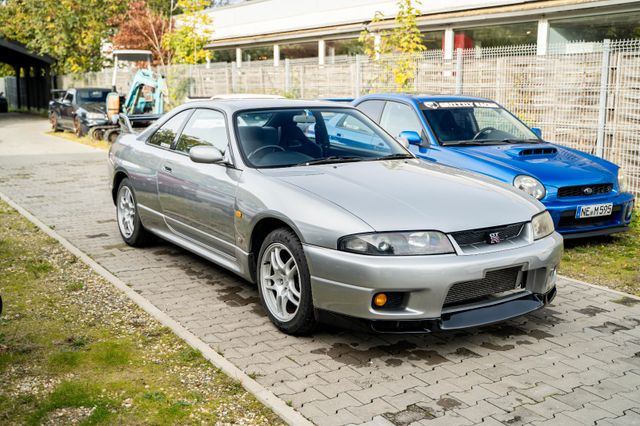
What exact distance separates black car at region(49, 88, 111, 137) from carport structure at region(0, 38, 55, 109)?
12357 mm

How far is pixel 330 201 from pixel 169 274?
2.57 meters

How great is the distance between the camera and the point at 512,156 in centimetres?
772

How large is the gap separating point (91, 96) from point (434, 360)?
21.7 meters

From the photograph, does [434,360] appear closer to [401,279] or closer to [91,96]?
[401,279]

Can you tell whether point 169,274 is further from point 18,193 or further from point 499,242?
point 18,193

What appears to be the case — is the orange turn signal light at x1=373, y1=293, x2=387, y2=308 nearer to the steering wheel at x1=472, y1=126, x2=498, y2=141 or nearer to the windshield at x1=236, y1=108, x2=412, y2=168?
the windshield at x1=236, y1=108, x2=412, y2=168

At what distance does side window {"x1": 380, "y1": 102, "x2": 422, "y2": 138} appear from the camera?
8.46m

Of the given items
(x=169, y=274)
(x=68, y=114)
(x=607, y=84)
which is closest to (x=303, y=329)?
(x=169, y=274)

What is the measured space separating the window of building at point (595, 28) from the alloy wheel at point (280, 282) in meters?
14.2

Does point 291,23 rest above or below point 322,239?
above

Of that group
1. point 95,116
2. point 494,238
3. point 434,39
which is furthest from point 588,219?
point 95,116

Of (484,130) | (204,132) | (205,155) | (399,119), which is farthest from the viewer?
(399,119)

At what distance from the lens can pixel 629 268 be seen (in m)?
6.99

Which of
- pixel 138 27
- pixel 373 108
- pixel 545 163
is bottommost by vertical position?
pixel 545 163
